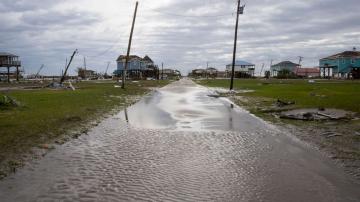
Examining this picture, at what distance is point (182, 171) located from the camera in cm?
910

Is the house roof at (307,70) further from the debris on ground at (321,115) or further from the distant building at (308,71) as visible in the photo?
the debris on ground at (321,115)

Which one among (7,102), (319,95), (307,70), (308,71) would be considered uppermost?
(307,70)

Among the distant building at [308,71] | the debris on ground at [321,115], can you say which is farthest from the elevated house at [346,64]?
the debris on ground at [321,115]

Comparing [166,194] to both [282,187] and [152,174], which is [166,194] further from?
[282,187]

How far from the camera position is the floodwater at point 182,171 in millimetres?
7355

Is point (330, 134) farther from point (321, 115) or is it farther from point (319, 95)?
point (319, 95)

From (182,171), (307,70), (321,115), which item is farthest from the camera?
(307,70)

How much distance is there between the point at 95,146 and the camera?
40.1 ft

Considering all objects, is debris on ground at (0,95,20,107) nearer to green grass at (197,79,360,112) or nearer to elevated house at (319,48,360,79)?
green grass at (197,79,360,112)

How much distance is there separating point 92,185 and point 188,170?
2.25m

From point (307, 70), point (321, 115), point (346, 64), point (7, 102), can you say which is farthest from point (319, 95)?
point (307, 70)

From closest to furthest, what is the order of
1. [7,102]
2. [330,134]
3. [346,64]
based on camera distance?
[330,134], [7,102], [346,64]

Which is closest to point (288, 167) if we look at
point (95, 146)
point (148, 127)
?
point (95, 146)

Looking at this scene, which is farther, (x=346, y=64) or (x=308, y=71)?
(x=308, y=71)
